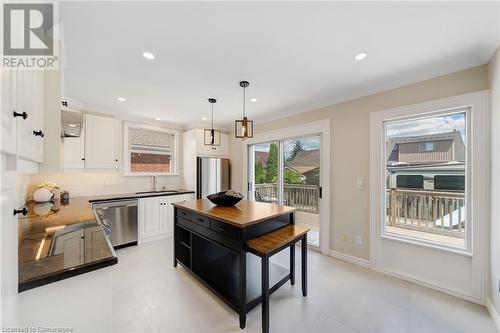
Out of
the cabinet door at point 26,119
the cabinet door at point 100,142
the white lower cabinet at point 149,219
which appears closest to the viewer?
the cabinet door at point 26,119

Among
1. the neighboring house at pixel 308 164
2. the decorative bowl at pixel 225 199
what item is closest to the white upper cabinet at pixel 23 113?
the decorative bowl at pixel 225 199

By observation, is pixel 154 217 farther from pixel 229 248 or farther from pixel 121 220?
pixel 229 248

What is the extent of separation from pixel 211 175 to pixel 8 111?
4055 mm

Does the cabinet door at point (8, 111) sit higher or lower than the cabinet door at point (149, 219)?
higher

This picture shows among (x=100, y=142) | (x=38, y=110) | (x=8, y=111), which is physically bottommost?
(x=8, y=111)

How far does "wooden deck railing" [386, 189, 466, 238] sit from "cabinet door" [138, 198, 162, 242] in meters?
3.94

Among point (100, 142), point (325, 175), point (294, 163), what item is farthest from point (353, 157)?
point (100, 142)

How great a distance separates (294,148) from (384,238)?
78.4 inches

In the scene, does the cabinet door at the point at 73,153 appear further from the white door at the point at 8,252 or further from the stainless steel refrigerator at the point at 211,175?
the white door at the point at 8,252

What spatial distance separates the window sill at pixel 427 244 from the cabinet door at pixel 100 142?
4639 millimetres

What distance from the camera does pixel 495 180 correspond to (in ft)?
6.09

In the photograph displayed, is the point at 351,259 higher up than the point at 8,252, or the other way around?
the point at 8,252

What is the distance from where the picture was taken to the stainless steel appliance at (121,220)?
333 cm

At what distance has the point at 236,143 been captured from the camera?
4.95m
